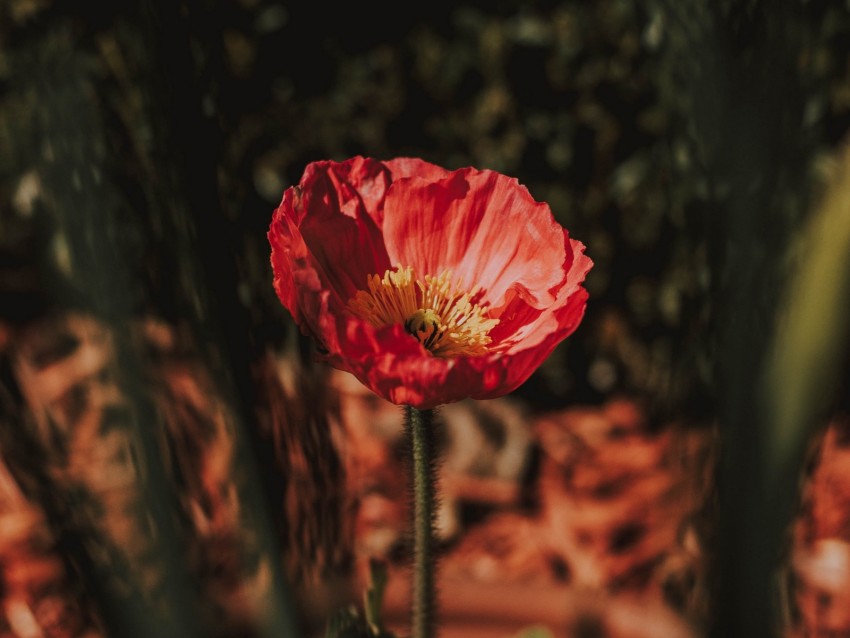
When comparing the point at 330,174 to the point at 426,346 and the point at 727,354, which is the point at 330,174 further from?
the point at 727,354

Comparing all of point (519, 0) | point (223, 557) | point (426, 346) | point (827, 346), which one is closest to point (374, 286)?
point (426, 346)

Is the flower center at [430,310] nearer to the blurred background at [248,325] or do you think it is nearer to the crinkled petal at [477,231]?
the crinkled petal at [477,231]

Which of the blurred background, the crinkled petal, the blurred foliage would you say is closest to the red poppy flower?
the crinkled petal

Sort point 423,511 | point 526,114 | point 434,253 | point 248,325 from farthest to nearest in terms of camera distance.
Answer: point 526,114 < point 434,253 < point 423,511 < point 248,325

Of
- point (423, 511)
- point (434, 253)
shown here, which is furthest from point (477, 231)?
point (423, 511)

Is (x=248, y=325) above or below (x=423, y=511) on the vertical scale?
above

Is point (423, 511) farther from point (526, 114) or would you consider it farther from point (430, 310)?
point (526, 114)
